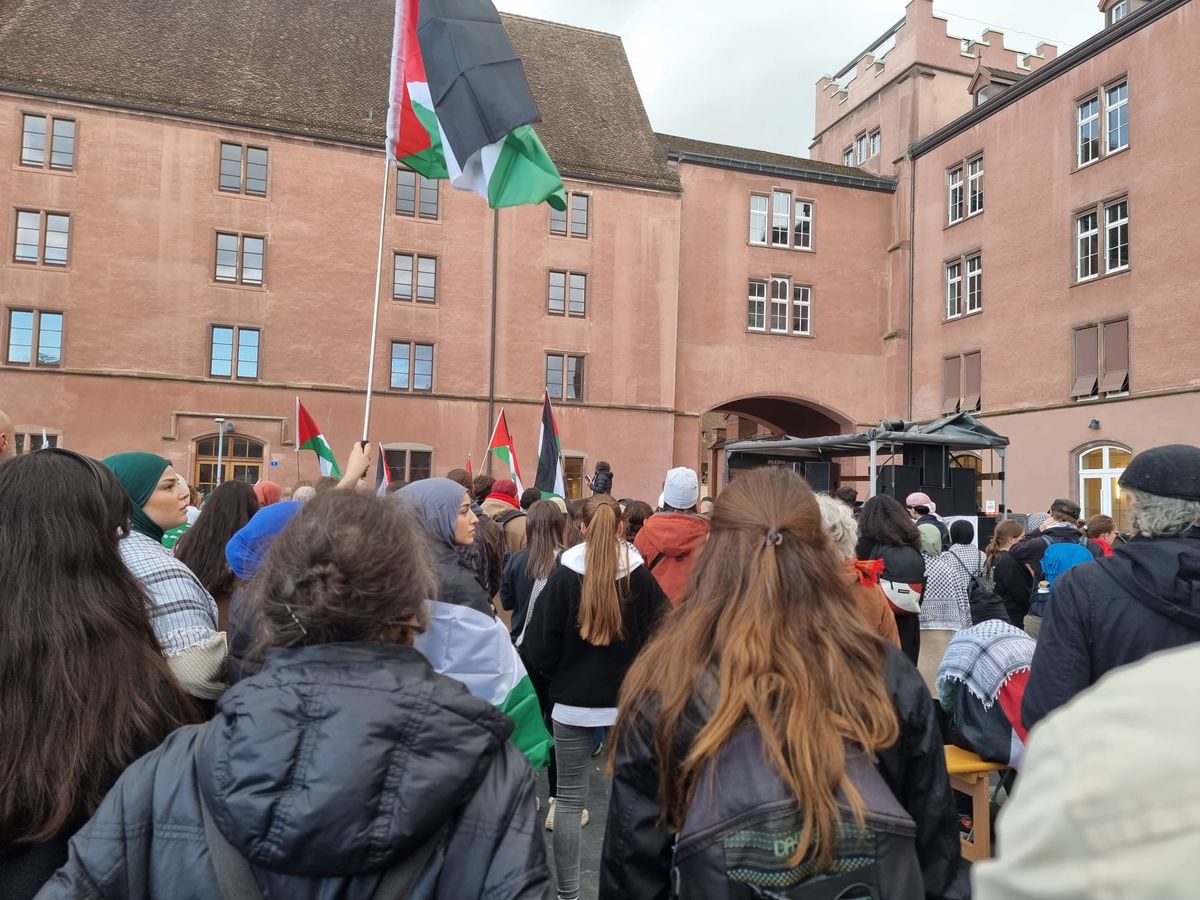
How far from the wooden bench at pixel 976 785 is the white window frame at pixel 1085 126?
24.0 m

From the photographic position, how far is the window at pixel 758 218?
98.2 ft

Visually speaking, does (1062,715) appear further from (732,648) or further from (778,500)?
(778,500)

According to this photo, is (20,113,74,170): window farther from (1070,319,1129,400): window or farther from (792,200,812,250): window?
(1070,319,1129,400): window

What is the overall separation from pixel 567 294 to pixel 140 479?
2498 cm

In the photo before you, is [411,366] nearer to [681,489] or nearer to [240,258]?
[240,258]

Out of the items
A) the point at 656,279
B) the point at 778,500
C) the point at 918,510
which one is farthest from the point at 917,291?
the point at 778,500

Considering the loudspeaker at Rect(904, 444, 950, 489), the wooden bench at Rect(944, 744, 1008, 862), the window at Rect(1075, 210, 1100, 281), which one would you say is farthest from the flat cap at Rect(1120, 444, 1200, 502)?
the window at Rect(1075, 210, 1100, 281)

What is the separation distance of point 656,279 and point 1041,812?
2831cm

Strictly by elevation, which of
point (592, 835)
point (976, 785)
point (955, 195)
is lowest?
point (592, 835)

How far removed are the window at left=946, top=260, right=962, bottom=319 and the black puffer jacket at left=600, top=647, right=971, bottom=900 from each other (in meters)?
28.4

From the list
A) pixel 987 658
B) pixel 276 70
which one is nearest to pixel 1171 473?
pixel 987 658

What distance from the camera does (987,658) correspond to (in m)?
3.92

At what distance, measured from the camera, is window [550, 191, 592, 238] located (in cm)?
2767

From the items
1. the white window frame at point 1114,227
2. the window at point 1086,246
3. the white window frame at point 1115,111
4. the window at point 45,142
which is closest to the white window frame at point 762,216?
the window at point 1086,246
